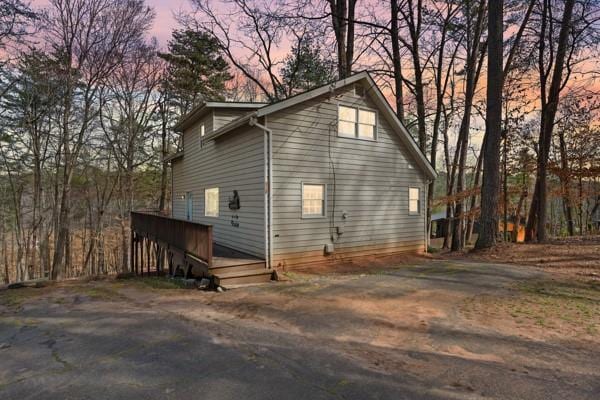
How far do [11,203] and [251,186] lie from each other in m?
21.5

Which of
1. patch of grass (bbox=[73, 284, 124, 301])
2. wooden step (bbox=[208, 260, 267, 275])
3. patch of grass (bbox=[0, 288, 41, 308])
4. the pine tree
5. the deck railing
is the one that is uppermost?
the pine tree

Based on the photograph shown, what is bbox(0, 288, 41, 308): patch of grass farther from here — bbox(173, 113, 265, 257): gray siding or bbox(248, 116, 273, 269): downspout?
bbox(248, 116, 273, 269): downspout

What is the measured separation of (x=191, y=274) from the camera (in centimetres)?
1049

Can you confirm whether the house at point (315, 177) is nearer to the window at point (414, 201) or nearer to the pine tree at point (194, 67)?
the window at point (414, 201)

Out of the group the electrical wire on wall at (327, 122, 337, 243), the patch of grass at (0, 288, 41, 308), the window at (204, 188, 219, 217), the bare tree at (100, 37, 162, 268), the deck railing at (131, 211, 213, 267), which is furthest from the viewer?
the bare tree at (100, 37, 162, 268)

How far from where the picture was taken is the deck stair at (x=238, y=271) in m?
7.91

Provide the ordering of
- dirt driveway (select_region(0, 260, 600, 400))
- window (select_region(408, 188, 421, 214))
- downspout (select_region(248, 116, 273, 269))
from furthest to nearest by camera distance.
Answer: window (select_region(408, 188, 421, 214)) < downspout (select_region(248, 116, 273, 269)) < dirt driveway (select_region(0, 260, 600, 400))

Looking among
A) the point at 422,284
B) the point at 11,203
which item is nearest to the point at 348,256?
the point at 422,284

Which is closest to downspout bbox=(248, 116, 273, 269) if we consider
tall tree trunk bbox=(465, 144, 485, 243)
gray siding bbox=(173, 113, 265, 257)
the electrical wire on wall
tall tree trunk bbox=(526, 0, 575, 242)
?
gray siding bbox=(173, 113, 265, 257)

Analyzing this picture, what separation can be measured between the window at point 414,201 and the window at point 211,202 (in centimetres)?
685

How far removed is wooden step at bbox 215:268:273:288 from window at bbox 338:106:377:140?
4808 millimetres

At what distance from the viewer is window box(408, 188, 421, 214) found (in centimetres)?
A: 1248

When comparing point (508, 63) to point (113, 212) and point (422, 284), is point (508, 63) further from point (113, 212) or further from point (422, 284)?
point (113, 212)

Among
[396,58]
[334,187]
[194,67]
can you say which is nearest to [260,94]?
[194,67]
